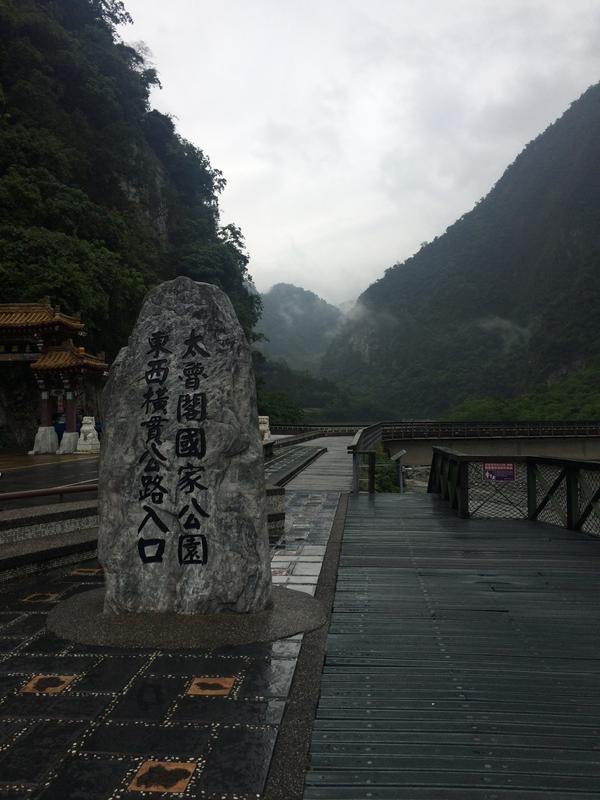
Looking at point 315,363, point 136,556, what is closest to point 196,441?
point 136,556

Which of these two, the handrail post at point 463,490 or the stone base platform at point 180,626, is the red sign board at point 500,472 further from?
the stone base platform at point 180,626

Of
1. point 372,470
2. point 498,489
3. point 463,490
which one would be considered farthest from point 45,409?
point 498,489

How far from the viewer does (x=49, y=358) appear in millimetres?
19781

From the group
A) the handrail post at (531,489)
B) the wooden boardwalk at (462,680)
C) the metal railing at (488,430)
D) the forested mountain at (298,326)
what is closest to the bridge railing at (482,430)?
the metal railing at (488,430)

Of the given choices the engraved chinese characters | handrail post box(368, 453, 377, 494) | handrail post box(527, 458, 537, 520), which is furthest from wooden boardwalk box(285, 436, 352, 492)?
the engraved chinese characters

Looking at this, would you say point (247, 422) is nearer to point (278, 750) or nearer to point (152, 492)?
point (152, 492)

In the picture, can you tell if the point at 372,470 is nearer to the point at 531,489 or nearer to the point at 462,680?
the point at 531,489

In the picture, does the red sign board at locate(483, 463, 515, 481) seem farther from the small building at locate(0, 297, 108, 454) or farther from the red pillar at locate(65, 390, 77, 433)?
the red pillar at locate(65, 390, 77, 433)

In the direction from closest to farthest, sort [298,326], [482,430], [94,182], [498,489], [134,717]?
[134,717] → [498,489] → [482,430] → [94,182] → [298,326]

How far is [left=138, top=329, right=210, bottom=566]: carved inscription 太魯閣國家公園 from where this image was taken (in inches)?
165

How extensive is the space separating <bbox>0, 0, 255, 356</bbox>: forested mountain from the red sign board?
65.1 feet

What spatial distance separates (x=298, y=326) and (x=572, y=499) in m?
140

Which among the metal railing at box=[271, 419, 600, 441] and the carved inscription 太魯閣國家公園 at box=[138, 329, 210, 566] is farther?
the metal railing at box=[271, 419, 600, 441]

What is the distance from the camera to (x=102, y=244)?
27.9m
